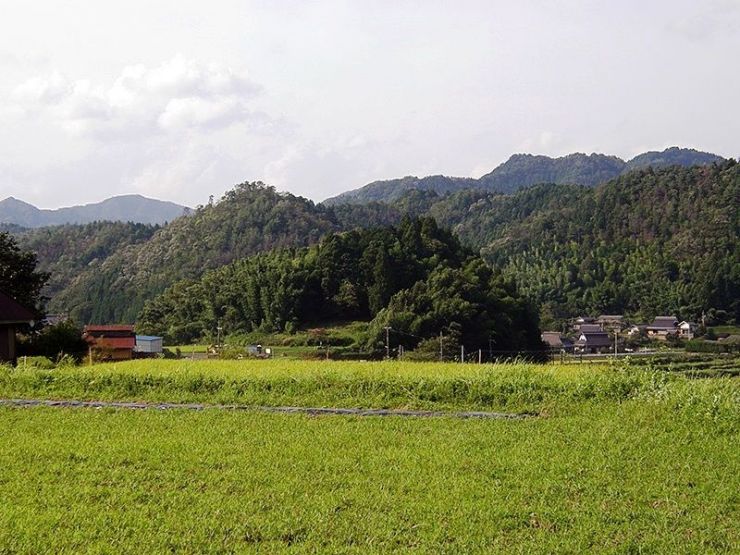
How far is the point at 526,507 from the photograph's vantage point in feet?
20.9

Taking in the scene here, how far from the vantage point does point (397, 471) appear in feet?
25.3

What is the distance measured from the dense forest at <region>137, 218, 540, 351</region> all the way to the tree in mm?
20509

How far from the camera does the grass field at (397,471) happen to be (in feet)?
18.7

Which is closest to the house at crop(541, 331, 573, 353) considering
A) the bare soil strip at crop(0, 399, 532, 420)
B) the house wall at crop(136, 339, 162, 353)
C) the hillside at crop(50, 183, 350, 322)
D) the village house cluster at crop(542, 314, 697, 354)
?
the village house cluster at crop(542, 314, 697, 354)

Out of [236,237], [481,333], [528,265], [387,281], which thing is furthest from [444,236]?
[236,237]

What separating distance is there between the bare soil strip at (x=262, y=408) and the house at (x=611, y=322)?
181 ft

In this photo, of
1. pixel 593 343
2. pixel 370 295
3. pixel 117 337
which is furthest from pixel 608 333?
pixel 117 337

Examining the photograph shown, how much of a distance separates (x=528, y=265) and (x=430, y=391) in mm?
78570

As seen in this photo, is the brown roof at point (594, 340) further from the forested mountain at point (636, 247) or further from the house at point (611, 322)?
the forested mountain at point (636, 247)

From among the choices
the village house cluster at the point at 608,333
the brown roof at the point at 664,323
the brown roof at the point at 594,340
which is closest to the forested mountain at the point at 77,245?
the village house cluster at the point at 608,333

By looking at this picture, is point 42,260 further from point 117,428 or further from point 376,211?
point 117,428

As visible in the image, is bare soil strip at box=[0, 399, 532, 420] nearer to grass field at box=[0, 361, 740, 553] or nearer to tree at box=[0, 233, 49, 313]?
grass field at box=[0, 361, 740, 553]

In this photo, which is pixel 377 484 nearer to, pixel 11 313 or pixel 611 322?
pixel 11 313

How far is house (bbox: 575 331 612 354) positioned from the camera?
5291cm
